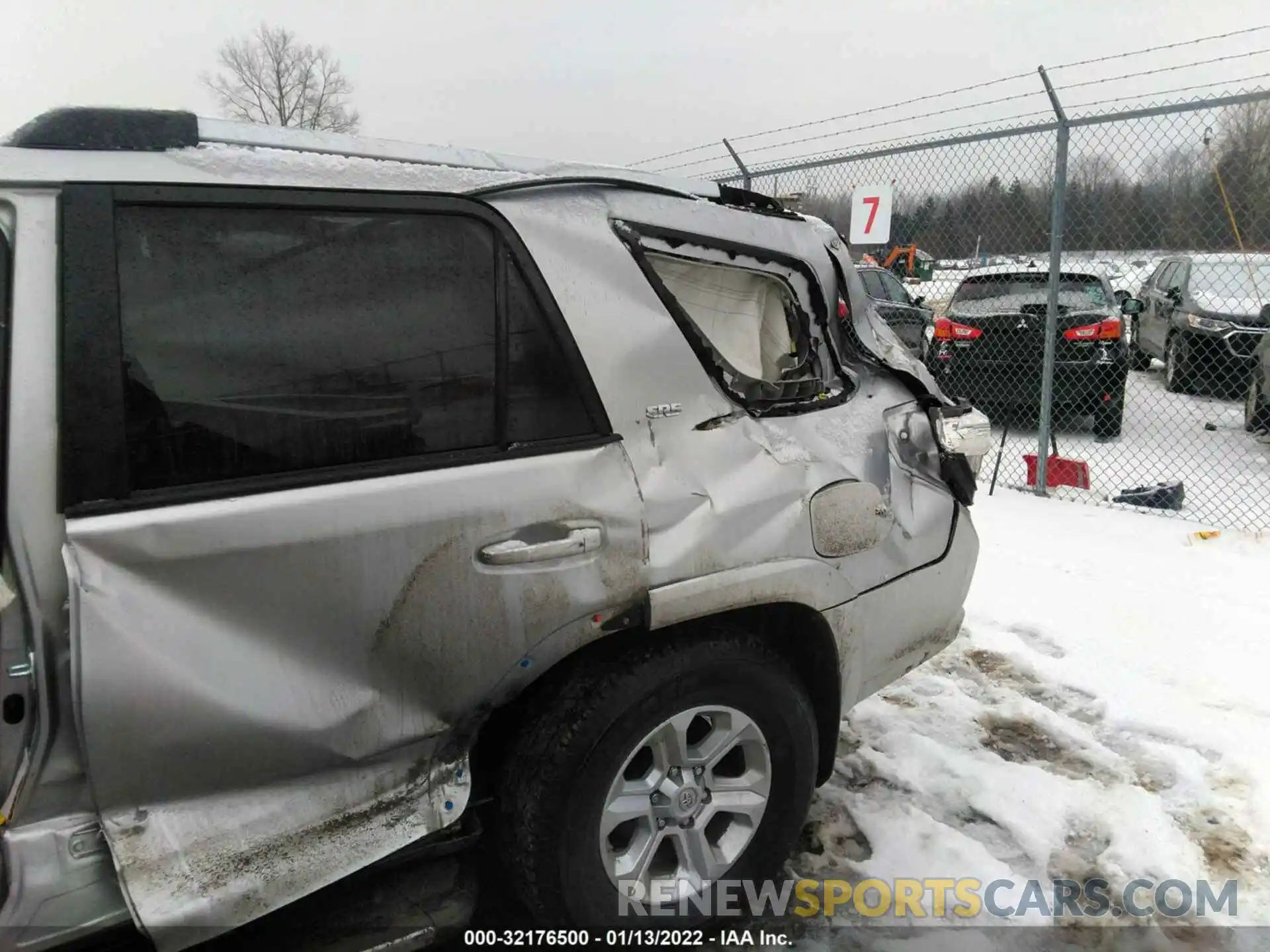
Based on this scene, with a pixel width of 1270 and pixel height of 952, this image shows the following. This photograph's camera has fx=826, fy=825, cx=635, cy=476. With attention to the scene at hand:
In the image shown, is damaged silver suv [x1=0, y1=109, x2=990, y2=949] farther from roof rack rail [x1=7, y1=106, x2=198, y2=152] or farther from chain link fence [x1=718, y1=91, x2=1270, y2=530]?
chain link fence [x1=718, y1=91, x2=1270, y2=530]

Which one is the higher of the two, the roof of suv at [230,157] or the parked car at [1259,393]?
the roof of suv at [230,157]

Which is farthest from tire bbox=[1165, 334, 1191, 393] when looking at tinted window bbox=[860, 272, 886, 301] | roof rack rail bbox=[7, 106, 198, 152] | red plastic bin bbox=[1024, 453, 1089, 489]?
roof rack rail bbox=[7, 106, 198, 152]

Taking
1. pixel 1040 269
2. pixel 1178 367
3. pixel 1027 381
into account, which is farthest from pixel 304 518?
pixel 1178 367

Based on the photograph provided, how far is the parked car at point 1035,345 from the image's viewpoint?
7.65 meters

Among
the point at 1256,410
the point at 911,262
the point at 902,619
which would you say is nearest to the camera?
the point at 902,619

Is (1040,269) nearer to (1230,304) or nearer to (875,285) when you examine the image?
(1230,304)

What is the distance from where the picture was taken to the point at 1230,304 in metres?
8.45

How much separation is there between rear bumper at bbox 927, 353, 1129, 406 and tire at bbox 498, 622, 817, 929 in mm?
6386

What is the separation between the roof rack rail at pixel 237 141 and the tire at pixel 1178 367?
29.9 ft

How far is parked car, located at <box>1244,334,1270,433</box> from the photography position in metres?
6.96

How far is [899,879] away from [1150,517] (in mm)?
4199

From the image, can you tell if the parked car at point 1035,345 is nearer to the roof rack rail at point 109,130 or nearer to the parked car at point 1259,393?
the parked car at point 1259,393

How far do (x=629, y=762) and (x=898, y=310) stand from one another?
9.95 metres

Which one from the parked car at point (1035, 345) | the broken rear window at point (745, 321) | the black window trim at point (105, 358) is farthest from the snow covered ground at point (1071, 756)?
the parked car at point (1035, 345)
